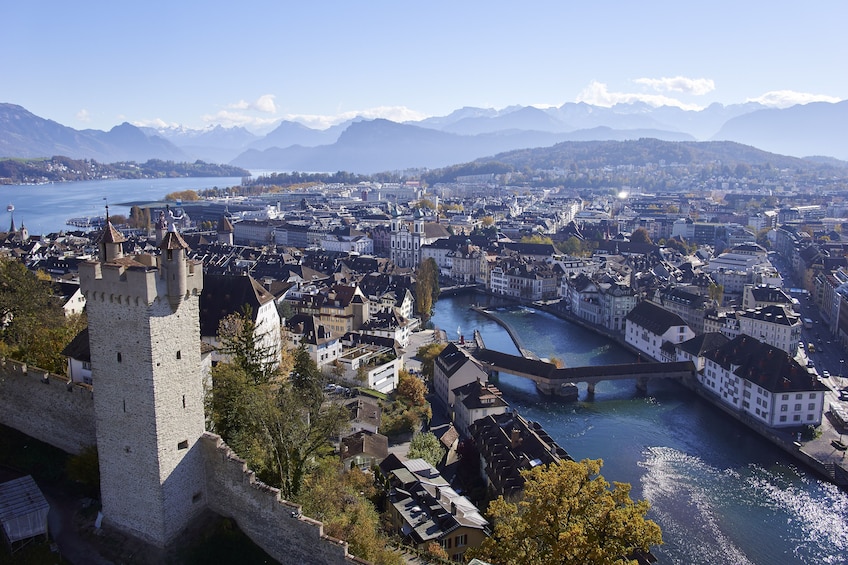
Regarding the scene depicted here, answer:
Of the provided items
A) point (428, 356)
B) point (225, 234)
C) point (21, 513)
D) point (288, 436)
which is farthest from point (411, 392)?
point (225, 234)

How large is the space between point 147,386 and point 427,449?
979 centimetres

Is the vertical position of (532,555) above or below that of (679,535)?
above

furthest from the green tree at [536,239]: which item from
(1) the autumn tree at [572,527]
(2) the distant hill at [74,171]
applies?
(2) the distant hill at [74,171]

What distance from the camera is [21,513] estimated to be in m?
8.89

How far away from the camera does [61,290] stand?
23.8 m

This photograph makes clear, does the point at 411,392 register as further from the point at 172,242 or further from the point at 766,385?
the point at 172,242

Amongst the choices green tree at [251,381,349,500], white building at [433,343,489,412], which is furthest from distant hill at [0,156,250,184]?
green tree at [251,381,349,500]

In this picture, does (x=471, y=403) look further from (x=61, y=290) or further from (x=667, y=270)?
(x=667, y=270)

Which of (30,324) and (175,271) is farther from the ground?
(175,271)

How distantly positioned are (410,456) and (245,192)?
94034mm

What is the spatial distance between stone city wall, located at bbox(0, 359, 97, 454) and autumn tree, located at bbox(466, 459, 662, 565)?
19.5 ft

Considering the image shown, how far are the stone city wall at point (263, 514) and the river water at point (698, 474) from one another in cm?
877

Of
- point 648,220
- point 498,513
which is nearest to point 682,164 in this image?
point 648,220

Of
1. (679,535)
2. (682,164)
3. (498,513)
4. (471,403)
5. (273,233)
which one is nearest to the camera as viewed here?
(498,513)
